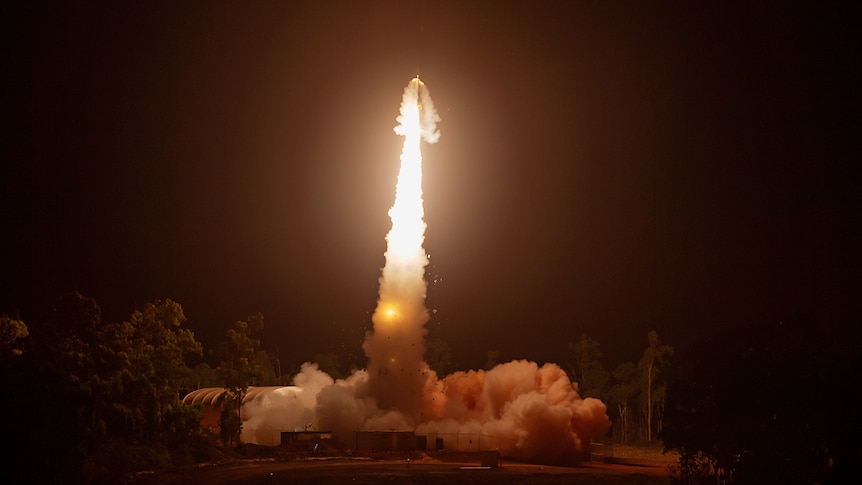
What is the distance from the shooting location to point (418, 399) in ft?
242

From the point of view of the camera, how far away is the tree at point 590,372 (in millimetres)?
118812

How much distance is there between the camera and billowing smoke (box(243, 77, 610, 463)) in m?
68.5

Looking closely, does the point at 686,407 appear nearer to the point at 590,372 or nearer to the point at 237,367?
the point at 237,367

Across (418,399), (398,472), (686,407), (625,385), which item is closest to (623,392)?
(625,385)

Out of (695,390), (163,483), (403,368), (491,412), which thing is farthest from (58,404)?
(491,412)

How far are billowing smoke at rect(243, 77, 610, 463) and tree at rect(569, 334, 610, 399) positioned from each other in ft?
139

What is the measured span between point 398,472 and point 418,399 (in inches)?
760

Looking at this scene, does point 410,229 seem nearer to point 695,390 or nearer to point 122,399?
point 122,399

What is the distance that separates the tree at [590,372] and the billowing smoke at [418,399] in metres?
42.5

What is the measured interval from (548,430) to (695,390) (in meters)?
27.7

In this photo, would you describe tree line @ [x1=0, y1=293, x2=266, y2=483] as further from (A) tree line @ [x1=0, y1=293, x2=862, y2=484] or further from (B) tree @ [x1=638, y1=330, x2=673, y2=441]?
(B) tree @ [x1=638, y1=330, x2=673, y2=441]

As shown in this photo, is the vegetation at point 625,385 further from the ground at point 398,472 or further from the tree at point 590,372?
the ground at point 398,472

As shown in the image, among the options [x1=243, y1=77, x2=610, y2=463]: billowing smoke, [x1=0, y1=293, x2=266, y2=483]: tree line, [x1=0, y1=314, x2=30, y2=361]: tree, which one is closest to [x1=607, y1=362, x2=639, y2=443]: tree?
[x1=243, y1=77, x2=610, y2=463]: billowing smoke

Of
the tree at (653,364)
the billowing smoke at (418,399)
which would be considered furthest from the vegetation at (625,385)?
the billowing smoke at (418,399)
